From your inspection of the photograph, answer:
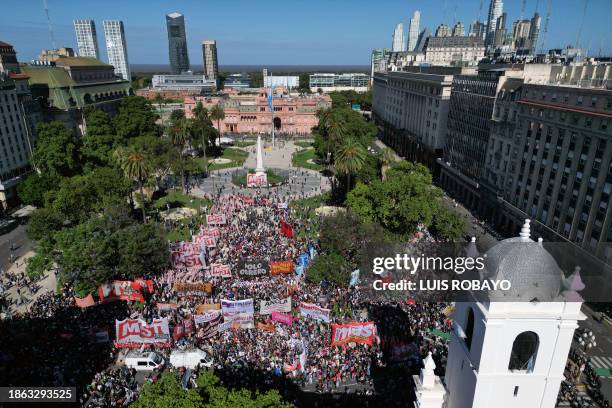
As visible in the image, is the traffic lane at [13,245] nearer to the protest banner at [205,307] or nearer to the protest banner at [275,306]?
the protest banner at [205,307]

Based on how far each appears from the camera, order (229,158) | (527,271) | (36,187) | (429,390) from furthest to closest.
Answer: (229,158), (36,187), (429,390), (527,271)

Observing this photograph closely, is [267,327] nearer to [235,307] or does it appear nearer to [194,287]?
[235,307]

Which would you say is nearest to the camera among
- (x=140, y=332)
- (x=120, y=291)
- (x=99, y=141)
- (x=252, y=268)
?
(x=140, y=332)

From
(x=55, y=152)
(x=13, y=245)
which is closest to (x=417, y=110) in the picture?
(x=55, y=152)

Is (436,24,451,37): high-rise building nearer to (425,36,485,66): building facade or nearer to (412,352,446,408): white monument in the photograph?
(425,36,485,66): building facade

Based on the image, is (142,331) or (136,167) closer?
(142,331)

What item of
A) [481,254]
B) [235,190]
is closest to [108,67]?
[235,190]

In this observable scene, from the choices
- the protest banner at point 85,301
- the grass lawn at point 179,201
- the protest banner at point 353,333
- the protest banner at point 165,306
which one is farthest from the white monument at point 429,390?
the grass lawn at point 179,201
